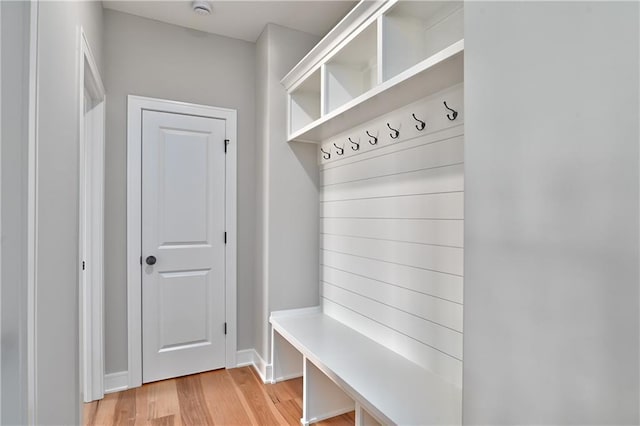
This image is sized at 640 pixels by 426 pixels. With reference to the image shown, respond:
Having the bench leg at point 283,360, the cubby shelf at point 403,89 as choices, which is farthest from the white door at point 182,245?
the cubby shelf at point 403,89

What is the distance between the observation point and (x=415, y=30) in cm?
170

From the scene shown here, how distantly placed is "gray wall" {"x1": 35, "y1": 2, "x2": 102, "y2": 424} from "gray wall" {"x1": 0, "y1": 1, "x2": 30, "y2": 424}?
0.11m

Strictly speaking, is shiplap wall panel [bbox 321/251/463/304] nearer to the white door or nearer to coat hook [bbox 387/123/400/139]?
coat hook [bbox 387/123/400/139]

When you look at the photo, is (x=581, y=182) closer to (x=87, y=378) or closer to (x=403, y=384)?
(x=403, y=384)

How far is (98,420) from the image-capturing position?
2.14 metres

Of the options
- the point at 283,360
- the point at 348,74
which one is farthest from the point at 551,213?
the point at 283,360

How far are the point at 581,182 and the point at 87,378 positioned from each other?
290 centimetres

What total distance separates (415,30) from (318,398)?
212 cm

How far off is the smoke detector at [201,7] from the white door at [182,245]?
742mm

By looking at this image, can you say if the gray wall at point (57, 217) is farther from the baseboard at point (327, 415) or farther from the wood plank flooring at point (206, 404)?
the baseboard at point (327, 415)

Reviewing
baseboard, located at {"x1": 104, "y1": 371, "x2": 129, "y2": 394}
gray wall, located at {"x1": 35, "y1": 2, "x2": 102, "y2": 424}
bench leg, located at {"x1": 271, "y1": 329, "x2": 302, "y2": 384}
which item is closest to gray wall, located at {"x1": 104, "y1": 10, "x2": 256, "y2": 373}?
baseboard, located at {"x1": 104, "y1": 371, "x2": 129, "y2": 394}

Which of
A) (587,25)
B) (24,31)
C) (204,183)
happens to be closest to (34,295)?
(24,31)

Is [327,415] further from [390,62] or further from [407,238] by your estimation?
[390,62]

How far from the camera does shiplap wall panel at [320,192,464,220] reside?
1.60 m
